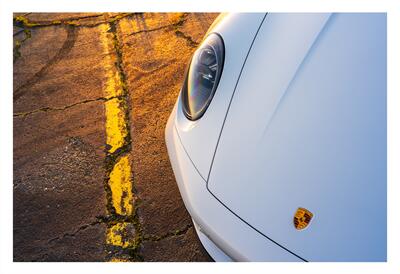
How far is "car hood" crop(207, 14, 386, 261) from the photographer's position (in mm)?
1196

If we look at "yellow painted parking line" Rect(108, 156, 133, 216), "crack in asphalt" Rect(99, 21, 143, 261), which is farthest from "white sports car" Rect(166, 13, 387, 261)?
"yellow painted parking line" Rect(108, 156, 133, 216)

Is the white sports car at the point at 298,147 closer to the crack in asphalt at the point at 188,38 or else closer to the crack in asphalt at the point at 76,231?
the crack in asphalt at the point at 76,231

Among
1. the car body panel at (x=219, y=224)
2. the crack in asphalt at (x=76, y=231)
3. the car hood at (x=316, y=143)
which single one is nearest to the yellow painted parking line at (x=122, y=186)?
the crack in asphalt at (x=76, y=231)

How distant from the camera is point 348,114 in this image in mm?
1235

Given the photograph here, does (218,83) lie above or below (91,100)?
above

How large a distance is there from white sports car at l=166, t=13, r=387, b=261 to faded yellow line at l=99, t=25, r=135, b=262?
2.49 feet

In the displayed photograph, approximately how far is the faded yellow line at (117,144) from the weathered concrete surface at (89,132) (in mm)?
22

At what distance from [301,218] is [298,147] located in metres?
0.22

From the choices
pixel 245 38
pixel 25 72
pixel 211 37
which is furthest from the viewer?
pixel 25 72

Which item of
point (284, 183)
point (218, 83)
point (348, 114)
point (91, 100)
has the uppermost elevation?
Result: point (348, 114)

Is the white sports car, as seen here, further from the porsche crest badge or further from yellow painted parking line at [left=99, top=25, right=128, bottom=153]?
yellow painted parking line at [left=99, top=25, right=128, bottom=153]

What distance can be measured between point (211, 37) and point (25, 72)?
78.4 inches
